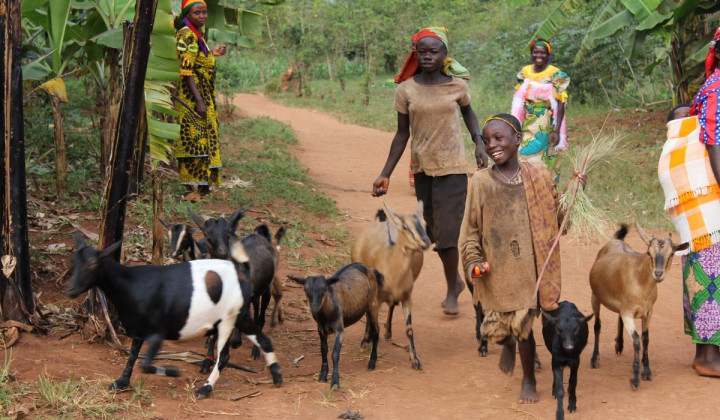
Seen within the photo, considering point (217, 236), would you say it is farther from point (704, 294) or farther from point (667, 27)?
point (667, 27)

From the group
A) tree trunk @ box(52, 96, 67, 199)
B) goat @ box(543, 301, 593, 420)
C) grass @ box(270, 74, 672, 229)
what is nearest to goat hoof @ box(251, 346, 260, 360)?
goat @ box(543, 301, 593, 420)

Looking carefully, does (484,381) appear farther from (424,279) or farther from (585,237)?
(424,279)

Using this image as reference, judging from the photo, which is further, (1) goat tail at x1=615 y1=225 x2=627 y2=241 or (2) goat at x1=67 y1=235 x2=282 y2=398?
(1) goat tail at x1=615 y1=225 x2=627 y2=241

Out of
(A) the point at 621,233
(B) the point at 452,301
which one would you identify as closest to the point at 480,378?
(B) the point at 452,301

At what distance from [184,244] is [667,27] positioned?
379 inches

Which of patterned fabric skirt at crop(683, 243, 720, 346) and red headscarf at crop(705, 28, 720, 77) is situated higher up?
red headscarf at crop(705, 28, 720, 77)

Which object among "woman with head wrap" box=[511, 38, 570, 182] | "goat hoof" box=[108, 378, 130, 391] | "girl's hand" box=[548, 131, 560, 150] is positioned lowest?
"goat hoof" box=[108, 378, 130, 391]

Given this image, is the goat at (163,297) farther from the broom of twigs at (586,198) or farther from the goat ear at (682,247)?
the goat ear at (682,247)

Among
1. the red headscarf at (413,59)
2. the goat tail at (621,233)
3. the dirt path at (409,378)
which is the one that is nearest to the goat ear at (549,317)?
the dirt path at (409,378)

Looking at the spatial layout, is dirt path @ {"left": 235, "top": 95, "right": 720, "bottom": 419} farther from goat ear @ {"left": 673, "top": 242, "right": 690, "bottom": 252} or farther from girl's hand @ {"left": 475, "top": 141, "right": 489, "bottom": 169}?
girl's hand @ {"left": 475, "top": 141, "right": 489, "bottom": 169}

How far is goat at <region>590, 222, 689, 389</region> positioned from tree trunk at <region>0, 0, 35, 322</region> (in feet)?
13.9

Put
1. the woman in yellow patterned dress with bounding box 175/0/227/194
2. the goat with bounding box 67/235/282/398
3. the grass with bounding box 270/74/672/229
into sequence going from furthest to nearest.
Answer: the grass with bounding box 270/74/672/229 → the woman in yellow patterned dress with bounding box 175/0/227/194 → the goat with bounding box 67/235/282/398

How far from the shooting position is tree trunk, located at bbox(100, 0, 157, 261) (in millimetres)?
5668

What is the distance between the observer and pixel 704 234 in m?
5.61
